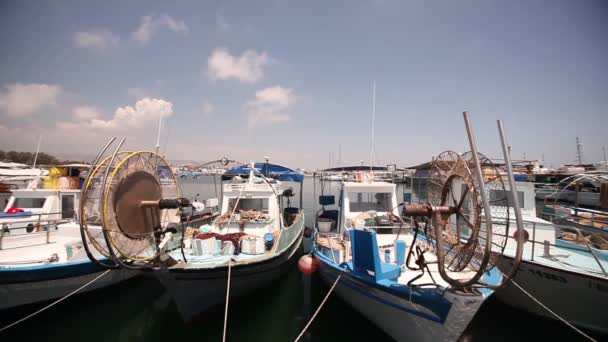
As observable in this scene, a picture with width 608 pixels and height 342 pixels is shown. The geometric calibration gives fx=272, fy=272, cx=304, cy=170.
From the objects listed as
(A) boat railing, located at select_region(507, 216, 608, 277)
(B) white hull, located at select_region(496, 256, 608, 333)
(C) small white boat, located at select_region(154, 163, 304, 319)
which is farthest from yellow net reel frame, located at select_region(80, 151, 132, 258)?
(B) white hull, located at select_region(496, 256, 608, 333)

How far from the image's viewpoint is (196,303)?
6.29 meters

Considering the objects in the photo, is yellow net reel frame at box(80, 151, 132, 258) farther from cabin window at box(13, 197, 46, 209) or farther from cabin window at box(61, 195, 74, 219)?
cabin window at box(13, 197, 46, 209)

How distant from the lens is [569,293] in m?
6.14

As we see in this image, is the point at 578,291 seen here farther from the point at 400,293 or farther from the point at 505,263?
the point at 400,293

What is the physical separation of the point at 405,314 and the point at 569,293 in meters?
4.23

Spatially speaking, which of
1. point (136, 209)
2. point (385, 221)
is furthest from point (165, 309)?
point (385, 221)

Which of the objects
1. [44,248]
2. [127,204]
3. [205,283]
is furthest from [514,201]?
[44,248]

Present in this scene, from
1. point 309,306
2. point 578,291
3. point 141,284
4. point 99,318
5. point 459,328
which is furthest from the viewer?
point 141,284

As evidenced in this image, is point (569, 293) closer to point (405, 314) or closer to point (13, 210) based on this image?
point (405, 314)

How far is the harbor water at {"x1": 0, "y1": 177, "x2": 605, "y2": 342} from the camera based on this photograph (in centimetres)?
630

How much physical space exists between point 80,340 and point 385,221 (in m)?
8.29

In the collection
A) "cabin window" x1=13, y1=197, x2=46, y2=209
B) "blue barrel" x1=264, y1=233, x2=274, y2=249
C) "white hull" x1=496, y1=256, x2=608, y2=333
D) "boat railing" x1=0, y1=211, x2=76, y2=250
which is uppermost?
"cabin window" x1=13, y1=197, x2=46, y2=209

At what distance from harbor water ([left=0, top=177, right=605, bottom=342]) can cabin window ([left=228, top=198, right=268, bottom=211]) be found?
3470 mm

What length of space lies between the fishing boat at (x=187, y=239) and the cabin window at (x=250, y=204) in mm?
38
